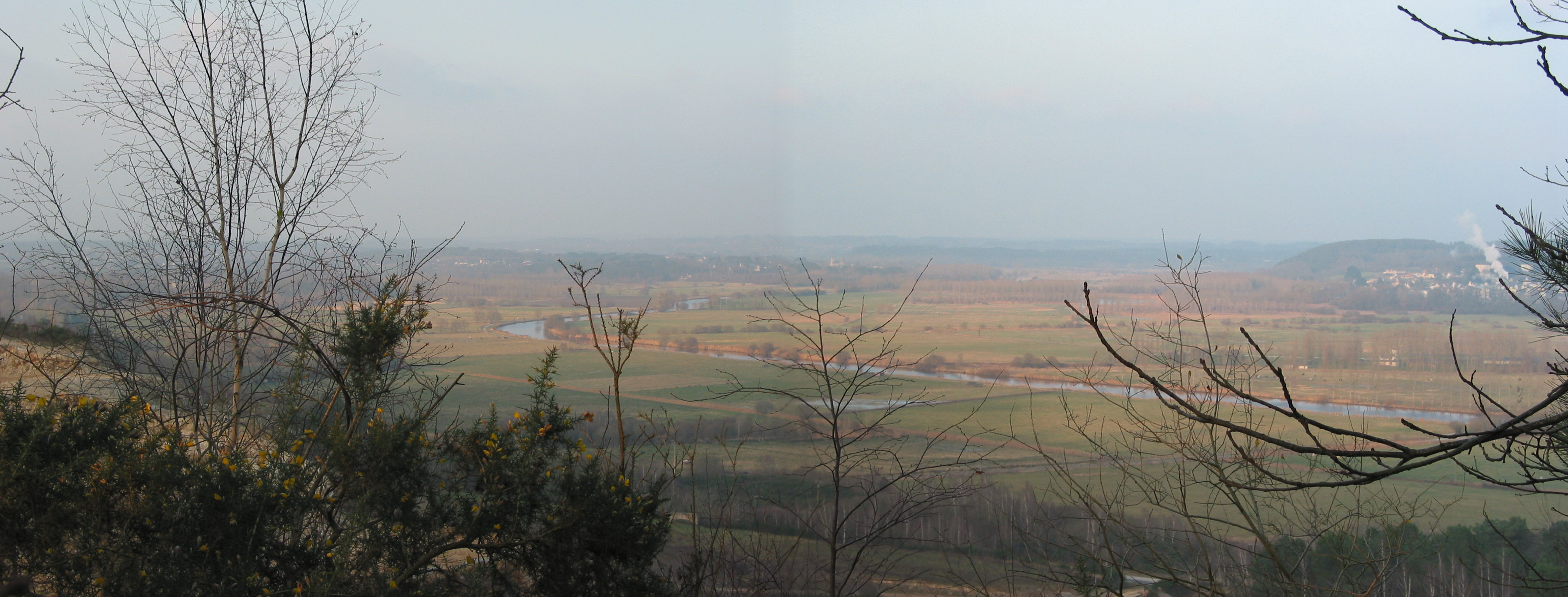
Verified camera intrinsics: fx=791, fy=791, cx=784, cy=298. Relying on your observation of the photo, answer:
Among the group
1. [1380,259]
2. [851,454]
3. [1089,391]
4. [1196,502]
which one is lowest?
[1196,502]

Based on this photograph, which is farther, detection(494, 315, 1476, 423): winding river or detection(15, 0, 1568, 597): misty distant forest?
detection(494, 315, 1476, 423): winding river

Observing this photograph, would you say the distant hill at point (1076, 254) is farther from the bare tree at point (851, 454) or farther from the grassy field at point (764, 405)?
the bare tree at point (851, 454)

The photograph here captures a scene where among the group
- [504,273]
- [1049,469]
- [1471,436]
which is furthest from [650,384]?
[1471,436]

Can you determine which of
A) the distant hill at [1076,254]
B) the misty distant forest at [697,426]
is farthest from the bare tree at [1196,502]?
the distant hill at [1076,254]

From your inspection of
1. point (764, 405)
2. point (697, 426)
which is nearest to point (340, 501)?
point (697, 426)

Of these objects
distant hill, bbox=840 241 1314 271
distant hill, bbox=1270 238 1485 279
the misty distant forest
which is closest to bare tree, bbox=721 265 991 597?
the misty distant forest

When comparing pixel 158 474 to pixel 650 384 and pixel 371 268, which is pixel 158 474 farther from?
pixel 650 384

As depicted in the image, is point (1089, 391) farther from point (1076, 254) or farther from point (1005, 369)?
point (1076, 254)

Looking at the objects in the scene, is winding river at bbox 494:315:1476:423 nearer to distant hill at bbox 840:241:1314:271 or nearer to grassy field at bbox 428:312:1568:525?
grassy field at bbox 428:312:1568:525
